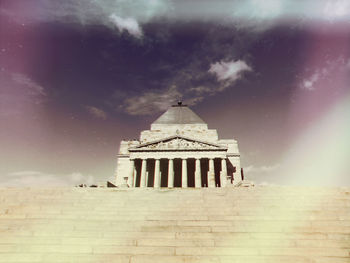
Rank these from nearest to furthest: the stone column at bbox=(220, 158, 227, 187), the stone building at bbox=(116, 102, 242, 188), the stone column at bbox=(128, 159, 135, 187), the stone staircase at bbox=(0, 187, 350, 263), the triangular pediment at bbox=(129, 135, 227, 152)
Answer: the stone staircase at bbox=(0, 187, 350, 263) < the stone column at bbox=(220, 158, 227, 187) < the stone column at bbox=(128, 159, 135, 187) < the stone building at bbox=(116, 102, 242, 188) < the triangular pediment at bbox=(129, 135, 227, 152)

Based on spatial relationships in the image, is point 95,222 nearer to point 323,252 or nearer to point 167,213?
point 167,213

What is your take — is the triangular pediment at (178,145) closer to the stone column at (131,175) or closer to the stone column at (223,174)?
the stone column at (131,175)

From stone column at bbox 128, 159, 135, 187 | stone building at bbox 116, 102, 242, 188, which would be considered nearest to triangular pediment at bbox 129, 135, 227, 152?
stone building at bbox 116, 102, 242, 188

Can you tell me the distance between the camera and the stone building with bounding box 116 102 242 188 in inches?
1104

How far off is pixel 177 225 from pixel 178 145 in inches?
847

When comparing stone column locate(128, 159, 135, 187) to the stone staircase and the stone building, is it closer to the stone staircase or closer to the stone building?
the stone building

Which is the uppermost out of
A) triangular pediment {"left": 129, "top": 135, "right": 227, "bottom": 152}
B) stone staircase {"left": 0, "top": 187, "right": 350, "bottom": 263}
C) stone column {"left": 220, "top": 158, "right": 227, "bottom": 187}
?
triangular pediment {"left": 129, "top": 135, "right": 227, "bottom": 152}

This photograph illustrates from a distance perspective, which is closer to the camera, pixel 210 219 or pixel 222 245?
pixel 222 245

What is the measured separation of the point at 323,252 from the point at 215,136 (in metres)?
30.0

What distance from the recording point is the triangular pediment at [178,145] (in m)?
29.1

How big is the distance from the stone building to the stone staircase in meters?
12.2

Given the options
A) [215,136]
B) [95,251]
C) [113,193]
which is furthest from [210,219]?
[215,136]

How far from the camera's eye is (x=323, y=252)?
666 centimetres

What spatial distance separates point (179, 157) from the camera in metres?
29.1
